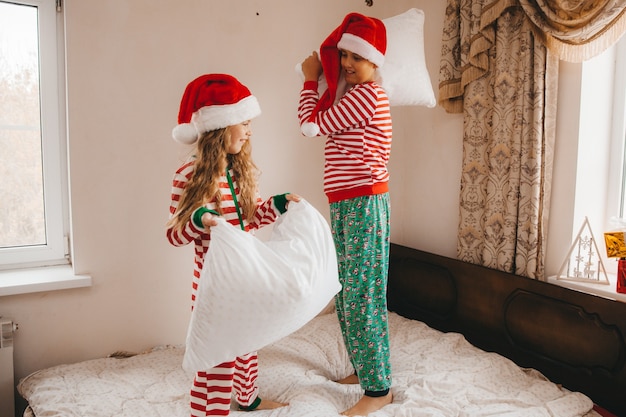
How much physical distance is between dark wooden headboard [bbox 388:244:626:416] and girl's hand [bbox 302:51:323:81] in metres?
1.06

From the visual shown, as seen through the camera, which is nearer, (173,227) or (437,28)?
(173,227)

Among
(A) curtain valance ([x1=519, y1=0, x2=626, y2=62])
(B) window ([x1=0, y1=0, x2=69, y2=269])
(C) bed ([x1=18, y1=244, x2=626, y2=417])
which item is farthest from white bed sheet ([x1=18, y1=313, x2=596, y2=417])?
(A) curtain valance ([x1=519, y1=0, x2=626, y2=62])

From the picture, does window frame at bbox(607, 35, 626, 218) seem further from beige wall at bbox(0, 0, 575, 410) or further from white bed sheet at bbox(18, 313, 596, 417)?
white bed sheet at bbox(18, 313, 596, 417)

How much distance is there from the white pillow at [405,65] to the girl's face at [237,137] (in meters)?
0.60

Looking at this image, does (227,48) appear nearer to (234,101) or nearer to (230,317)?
(234,101)

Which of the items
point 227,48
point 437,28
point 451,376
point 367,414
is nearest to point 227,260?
point 367,414

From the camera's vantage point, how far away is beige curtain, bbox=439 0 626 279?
1786mm

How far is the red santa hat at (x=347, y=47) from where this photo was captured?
62.7 inches

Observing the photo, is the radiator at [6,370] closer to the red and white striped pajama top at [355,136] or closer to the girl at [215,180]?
the girl at [215,180]

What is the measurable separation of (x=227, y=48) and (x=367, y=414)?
1611 mm

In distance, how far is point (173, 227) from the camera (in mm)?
1385

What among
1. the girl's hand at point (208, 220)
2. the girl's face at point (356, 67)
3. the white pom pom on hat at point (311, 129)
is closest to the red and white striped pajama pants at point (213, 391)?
the girl's hand at point (208, 220)

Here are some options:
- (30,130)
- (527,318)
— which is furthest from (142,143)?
(527,318)

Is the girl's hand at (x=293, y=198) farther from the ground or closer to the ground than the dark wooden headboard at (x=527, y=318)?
farther from the ground
